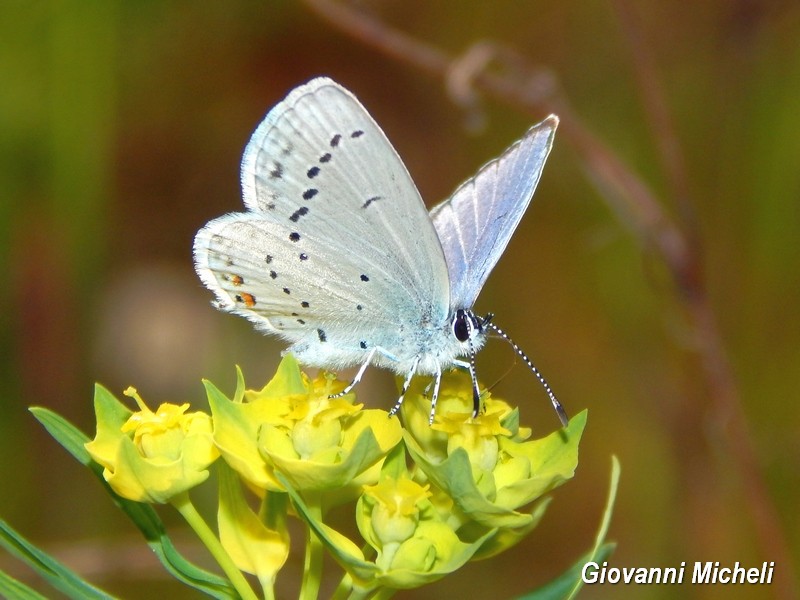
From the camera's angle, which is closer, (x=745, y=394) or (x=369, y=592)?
(x=369, y=592)

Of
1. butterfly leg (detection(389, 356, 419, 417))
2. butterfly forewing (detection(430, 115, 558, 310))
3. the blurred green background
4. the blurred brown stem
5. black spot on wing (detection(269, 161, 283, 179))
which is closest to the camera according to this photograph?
butterfly leg (detection(389, 356, 419, 417))

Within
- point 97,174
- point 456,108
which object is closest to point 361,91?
point 456,108

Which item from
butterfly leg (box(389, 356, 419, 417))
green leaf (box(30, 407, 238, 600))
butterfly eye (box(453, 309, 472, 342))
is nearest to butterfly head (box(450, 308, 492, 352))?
butterfly eye (box(453, 309, 472, 342))

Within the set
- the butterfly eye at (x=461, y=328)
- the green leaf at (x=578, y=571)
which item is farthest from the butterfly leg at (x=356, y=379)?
the green leaf at (x=578, y=571)

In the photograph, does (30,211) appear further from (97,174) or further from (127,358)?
(127,358)

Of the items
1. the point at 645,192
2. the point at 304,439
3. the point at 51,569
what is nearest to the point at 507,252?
the point at 645,192

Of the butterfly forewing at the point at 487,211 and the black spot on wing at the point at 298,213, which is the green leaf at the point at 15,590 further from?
the butterfly forewing at the point at 487,211

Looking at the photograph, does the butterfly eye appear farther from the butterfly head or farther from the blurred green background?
the blurred green background

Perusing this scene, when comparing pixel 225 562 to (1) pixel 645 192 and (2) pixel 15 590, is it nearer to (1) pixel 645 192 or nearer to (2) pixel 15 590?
(2) pixel 15 590
